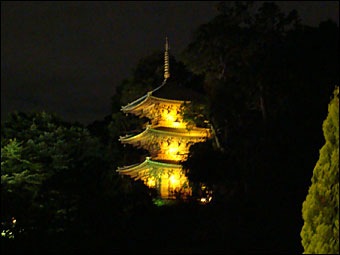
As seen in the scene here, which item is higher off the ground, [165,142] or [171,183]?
[165,142]

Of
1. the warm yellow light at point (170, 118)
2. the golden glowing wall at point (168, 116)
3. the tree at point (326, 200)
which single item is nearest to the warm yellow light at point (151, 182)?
the golden glowing wall at point (168, 116)

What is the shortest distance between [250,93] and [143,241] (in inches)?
266

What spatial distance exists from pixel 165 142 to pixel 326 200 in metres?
17.2

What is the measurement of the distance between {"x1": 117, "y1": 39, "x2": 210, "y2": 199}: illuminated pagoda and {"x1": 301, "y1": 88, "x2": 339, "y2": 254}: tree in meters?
15.6

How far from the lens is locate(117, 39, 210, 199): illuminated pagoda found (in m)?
20.5

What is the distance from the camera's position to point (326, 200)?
420 centimetres

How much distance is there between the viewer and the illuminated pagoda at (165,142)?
20.5 metres

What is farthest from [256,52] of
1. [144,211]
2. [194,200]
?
[144,211]

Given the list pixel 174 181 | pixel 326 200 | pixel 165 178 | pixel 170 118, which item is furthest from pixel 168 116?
pixel 326 200

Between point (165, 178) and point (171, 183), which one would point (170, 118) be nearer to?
point (165, 178)

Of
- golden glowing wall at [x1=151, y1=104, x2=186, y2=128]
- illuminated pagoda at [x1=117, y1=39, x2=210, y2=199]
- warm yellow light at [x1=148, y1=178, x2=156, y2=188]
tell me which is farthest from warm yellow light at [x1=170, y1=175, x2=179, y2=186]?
golden glowing wall at [x1=151, y1=104, x2=186, y2=128]

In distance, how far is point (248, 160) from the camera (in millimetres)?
16125

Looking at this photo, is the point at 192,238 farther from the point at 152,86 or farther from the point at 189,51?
the point at 152,86

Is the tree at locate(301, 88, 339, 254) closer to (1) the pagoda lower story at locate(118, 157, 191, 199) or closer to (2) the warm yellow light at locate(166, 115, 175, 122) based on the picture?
(1) the pagoda lower story at locate(118, 157, 191, 199)
